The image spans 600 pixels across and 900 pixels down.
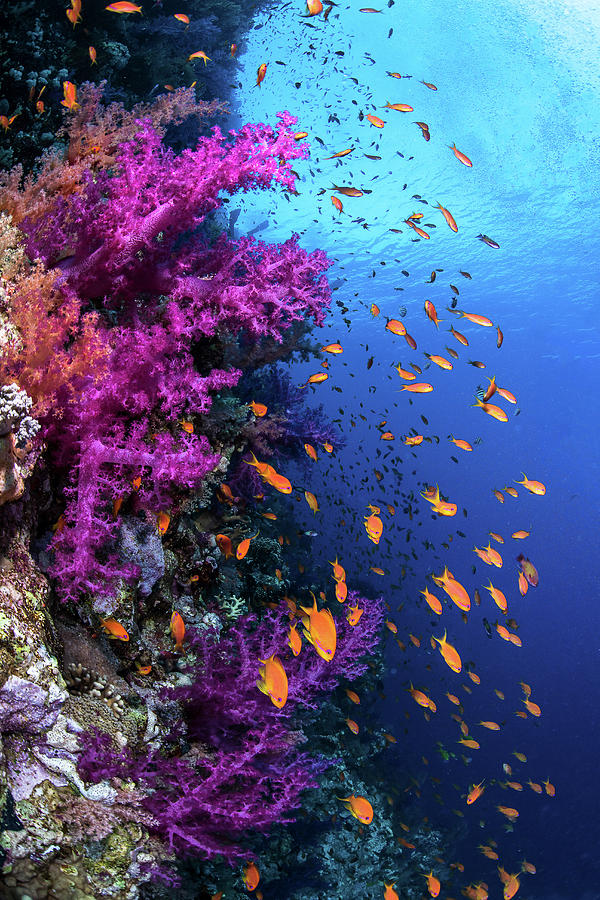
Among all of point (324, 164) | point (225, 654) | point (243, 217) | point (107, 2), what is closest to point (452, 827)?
point (225, 654)

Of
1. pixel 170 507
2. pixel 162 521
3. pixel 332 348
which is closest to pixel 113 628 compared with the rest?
pixel 162 521

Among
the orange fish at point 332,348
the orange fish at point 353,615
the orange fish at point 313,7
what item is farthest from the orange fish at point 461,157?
the orange fish at point 353,615

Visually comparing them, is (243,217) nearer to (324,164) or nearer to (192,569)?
(324,164)

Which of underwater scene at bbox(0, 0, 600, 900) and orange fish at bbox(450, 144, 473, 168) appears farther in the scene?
orange fish at bbox(450, 144, 473, 168)

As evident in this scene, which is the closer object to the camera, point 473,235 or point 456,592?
point 456,592

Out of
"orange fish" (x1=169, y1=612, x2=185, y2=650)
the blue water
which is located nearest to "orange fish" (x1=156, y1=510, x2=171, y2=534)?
"orange fish" (x1=169, y1=612, x2=185, y2=650)

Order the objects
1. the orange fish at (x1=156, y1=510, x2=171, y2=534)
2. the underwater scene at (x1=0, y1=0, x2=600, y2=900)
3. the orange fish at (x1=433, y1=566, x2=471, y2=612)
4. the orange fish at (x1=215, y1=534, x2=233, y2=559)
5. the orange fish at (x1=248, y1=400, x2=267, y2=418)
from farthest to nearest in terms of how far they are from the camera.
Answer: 1. the orange fish at (x1=433, y1=566, x2=471, y2=612)
2. the orange fish at (x1=248, y1=400, x2=267, y2=418)
3. the orange fish at (x1=215, y1=534, x2=233, y2=559)
4. the orange fish at (x1=156, y1=510, x2=171, y2=534)
5. the underwater scene at (x1=0, y1=0, x2=600, y2=900)

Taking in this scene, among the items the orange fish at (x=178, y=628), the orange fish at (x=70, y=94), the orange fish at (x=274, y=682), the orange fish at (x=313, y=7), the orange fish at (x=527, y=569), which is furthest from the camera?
the orange fish at (x=527, y=569)

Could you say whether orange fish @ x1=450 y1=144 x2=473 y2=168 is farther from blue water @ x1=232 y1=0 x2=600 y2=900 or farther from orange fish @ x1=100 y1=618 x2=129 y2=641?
orange fish @ x1=100 y1=618 x2=129 y2=641

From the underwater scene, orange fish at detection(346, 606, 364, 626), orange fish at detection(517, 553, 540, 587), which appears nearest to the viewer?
the underwater scene

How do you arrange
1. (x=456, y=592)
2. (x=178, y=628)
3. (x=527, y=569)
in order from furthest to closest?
(x=527, y=569) < (x=456, y=592) < (x=178, y=628)

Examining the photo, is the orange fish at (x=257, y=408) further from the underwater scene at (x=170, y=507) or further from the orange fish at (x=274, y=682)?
the orange fish at (x=274, y=682)

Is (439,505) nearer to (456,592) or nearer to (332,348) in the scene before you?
(456,592)

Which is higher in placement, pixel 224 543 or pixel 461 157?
pixel 461 157
